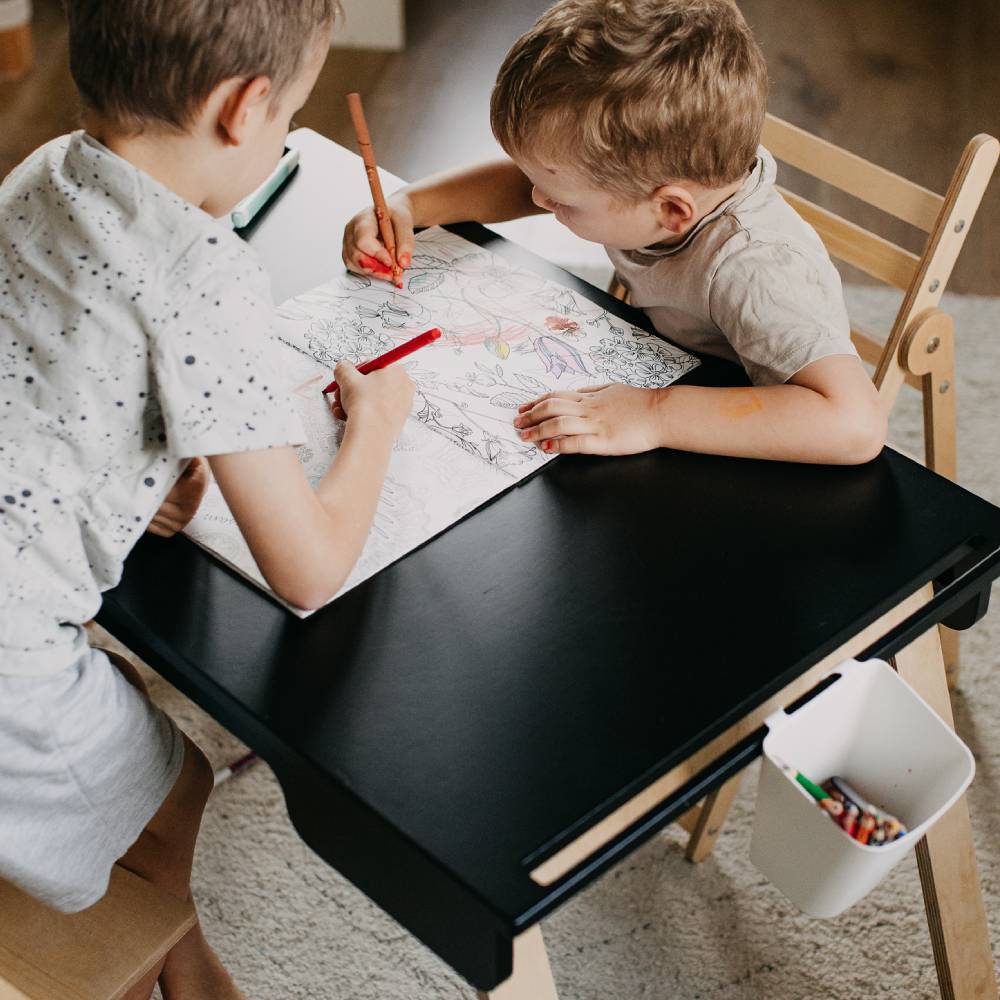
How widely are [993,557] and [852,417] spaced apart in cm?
15

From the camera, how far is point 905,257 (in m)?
1.28

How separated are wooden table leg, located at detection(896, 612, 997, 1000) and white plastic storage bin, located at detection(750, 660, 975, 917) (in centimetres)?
13

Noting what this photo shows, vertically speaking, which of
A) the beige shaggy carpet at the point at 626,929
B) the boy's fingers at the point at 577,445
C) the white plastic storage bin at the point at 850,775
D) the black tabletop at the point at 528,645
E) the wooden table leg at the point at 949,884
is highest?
the boy's fingers at the point at 577,445

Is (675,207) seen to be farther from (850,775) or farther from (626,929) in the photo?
(626,929)

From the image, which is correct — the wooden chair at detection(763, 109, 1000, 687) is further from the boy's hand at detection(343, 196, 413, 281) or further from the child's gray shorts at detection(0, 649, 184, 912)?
the child's gray shorts at detection(0, 649, 184, 912)

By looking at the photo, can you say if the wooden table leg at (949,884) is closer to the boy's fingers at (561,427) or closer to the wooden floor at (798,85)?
the boy's fingers at (561,427)

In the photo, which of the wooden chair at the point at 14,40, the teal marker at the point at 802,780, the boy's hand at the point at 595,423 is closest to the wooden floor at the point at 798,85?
the wooden chair at the point at 14,40

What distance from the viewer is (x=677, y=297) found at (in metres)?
1.10

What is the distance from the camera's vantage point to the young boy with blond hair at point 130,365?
78 centimetres

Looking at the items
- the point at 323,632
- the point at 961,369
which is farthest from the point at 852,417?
the point at 961,369

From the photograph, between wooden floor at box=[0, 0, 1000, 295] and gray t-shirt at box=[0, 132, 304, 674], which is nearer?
gray t-shirt at box=[0, 132, 304, 674]

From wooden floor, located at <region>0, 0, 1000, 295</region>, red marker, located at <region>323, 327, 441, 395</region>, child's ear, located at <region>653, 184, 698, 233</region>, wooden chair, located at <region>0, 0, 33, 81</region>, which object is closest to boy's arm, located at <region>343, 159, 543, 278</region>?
red marker, located at <region>323, 327, 441, 395</region>

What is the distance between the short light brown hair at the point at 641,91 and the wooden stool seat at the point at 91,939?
28.1 inches

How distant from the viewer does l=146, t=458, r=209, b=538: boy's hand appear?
0.89 metres
